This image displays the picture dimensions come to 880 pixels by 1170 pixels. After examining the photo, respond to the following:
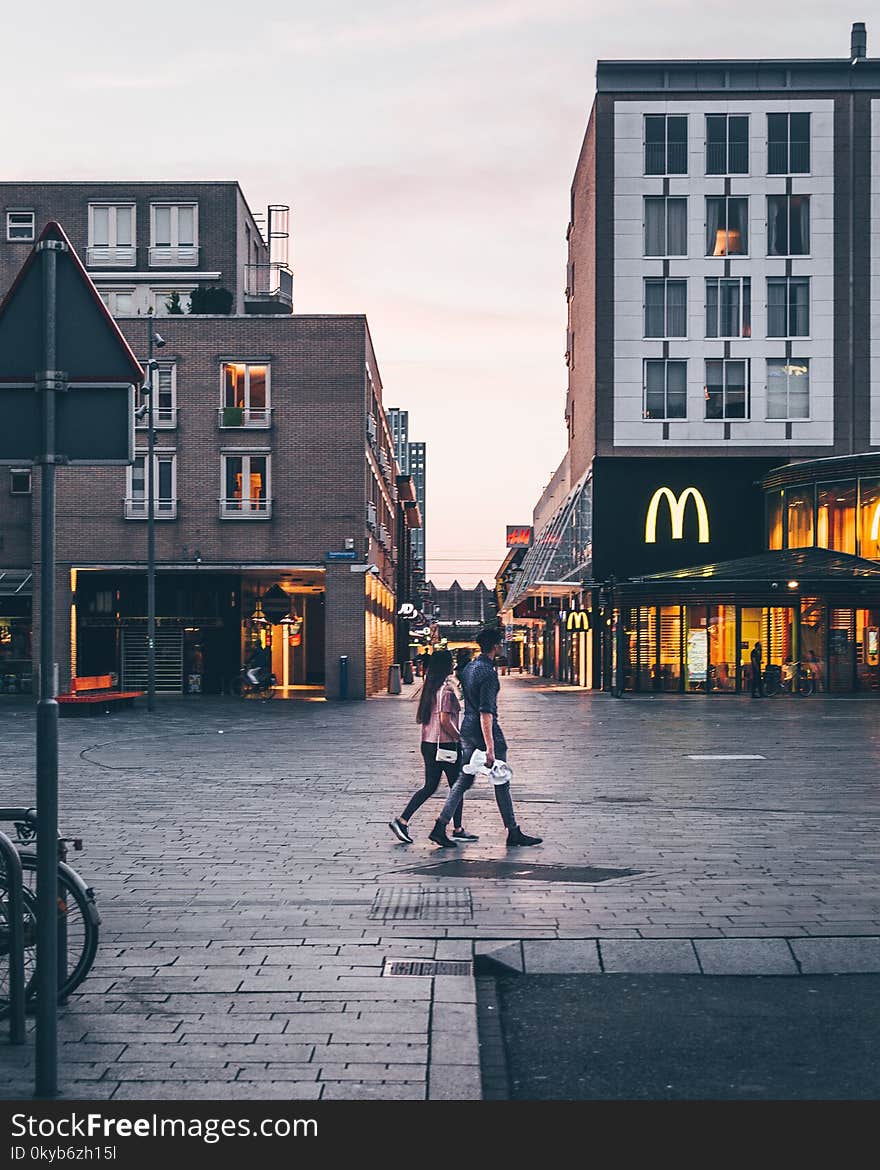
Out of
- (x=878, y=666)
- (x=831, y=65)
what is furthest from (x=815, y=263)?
(x=878, y=666)

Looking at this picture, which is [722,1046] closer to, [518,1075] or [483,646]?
[518,1075]

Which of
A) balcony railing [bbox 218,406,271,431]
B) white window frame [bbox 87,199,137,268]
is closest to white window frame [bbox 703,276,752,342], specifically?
balcony railing [bbox 218,406,271,431]

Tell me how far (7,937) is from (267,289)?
5016cm

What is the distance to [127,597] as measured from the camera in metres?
42.4

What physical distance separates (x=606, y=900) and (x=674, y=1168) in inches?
167

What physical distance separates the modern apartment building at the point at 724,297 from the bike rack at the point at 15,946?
146 feet

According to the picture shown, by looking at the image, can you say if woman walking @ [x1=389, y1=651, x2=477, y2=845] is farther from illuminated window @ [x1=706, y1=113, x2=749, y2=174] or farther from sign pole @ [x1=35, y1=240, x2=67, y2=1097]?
illuminated window @ [x1=706, y1=113, x2=749, y2=174]

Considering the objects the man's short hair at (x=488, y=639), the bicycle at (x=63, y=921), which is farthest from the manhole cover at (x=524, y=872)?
the bicycle at (x=63, y=921)

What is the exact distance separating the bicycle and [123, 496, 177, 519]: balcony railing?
3592cm

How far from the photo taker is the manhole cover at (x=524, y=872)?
9359mm

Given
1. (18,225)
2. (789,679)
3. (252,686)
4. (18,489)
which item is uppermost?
(18,225)

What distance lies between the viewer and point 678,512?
50.1 meters

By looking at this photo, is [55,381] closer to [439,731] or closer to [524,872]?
[524,872]

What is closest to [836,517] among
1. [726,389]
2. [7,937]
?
[726,389]
